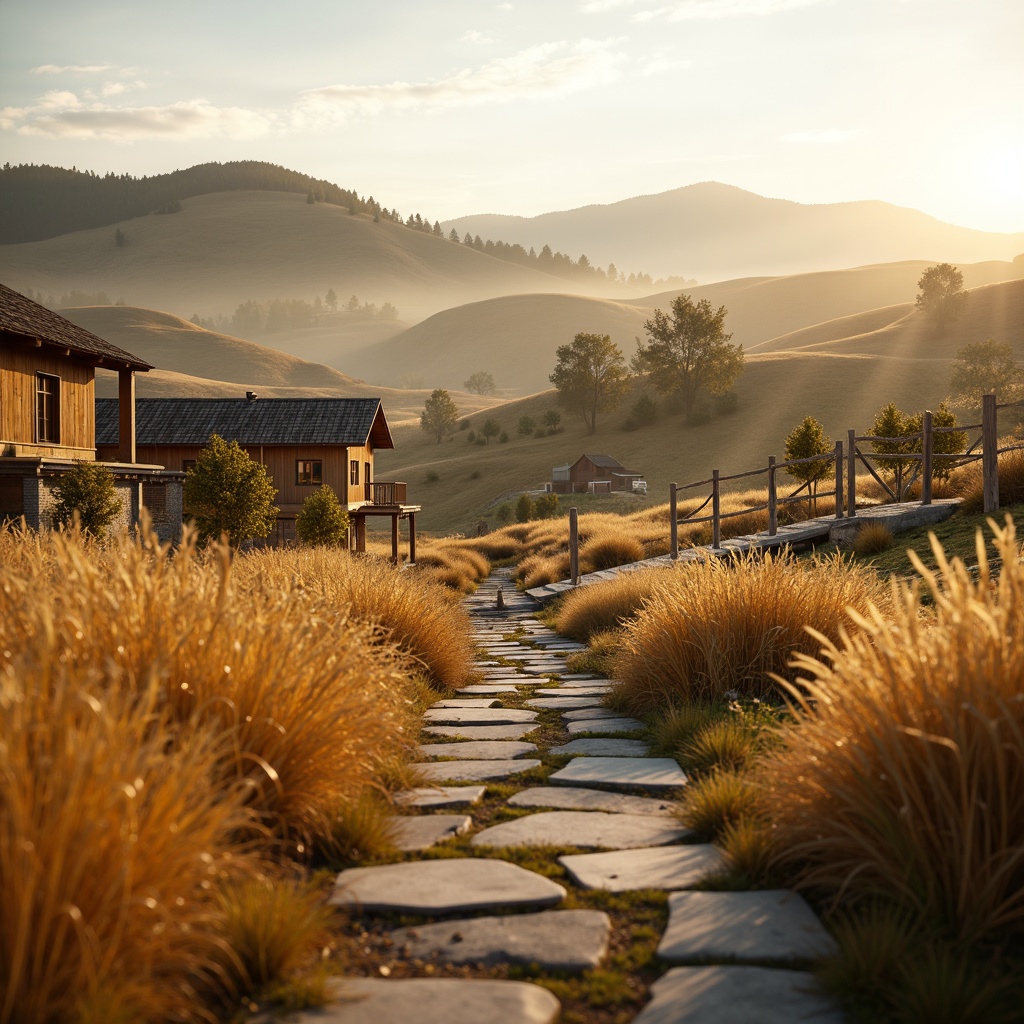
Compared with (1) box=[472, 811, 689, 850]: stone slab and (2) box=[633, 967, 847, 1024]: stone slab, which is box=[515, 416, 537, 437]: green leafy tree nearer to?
(1) box=[472, 811, 689, 850]: stone slab

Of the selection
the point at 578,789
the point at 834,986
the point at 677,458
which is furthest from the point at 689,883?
the point at 677,458

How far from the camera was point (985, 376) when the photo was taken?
2093 inches

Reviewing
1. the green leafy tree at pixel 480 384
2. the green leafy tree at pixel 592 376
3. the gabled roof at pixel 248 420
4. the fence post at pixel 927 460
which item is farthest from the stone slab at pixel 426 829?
the green leafy tree at pixel 480 384

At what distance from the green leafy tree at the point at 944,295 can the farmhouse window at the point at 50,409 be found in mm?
72560

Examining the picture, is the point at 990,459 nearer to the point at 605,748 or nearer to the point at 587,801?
the point at 605,748

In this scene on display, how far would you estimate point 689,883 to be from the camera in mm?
2947

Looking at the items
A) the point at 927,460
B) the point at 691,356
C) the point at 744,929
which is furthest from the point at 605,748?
the point at 691,356

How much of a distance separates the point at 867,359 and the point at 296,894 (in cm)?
7261

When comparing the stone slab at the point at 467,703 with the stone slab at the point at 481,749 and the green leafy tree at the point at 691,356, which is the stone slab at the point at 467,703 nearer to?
the stone slab at the point at 481,749

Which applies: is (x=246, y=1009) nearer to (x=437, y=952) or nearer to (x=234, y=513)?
(x=437, y=952)

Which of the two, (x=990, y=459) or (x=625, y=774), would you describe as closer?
(x=625, y=774)

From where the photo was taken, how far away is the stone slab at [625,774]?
4141 millimetres

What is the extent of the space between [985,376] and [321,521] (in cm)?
4364

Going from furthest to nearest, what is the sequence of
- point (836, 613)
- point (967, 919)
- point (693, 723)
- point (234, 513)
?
point (234, 513) → point (836, 613) → point (693, 723) → point (967, 919)
